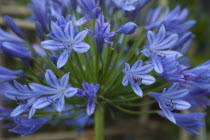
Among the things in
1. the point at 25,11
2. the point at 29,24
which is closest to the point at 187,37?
the point at 29,24

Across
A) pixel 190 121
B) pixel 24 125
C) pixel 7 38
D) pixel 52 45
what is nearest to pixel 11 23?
pixel 7 38

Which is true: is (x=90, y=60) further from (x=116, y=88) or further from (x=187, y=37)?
(x=187, y=37)

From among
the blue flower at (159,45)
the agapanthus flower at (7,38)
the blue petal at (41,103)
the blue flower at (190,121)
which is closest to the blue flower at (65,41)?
the blue petal at (41,103)

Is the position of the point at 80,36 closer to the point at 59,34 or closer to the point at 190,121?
the point at 59,34

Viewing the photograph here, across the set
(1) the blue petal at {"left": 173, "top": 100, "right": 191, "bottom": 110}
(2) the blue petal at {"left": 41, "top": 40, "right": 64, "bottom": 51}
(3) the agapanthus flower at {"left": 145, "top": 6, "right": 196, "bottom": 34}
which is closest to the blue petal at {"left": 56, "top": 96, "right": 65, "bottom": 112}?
(2) the blue petal at {"left": 41, "top": 40, "right": 64, "bottom": 51}

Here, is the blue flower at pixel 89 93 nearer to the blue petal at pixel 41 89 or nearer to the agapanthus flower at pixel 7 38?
the blue petal at pixel 41 89
